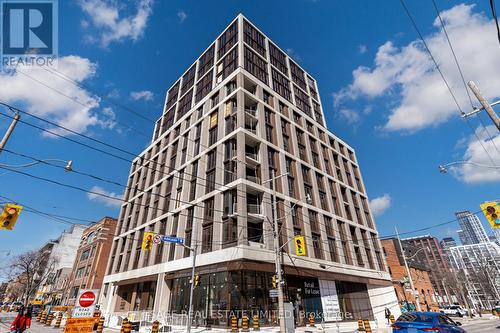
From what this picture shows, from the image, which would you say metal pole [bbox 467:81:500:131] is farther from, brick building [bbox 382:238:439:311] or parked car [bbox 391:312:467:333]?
brick building [bbox 382:238:439:311]

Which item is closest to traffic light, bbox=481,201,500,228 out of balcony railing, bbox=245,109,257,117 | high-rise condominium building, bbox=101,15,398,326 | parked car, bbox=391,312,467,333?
parked car, bbox=391,312,467,333

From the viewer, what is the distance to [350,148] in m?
53.5

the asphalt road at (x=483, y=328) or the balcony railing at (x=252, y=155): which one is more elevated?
the balcony railing at (x=252, y=155)

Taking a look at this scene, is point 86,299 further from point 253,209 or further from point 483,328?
point 483,328

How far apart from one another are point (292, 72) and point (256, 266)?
4020 cm

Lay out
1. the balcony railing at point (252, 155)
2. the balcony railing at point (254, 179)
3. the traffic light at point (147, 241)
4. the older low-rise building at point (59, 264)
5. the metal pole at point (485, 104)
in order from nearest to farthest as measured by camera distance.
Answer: the metal pole at point (485, 104)
the traffic light at point (147, 241)
the balcony railing at point (254, 179)
the balcony railing at point (252, 155)
the older low-rise building at point (59, 264)

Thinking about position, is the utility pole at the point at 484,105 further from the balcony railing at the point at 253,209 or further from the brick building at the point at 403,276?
the brick building at the point at 403,276

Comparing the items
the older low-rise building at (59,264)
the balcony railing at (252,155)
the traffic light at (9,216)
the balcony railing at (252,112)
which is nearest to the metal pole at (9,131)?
the traffic light at (9,216)

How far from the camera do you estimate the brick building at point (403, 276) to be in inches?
1822

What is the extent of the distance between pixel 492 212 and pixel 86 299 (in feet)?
65.8

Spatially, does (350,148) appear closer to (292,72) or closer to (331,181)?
(331,181)

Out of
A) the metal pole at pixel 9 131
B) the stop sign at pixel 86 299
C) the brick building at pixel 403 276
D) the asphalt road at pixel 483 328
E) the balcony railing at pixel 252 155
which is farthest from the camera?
the brick building at pixel 403 276

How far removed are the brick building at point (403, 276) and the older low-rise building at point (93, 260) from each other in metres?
55.0

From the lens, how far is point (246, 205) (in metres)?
25.0
